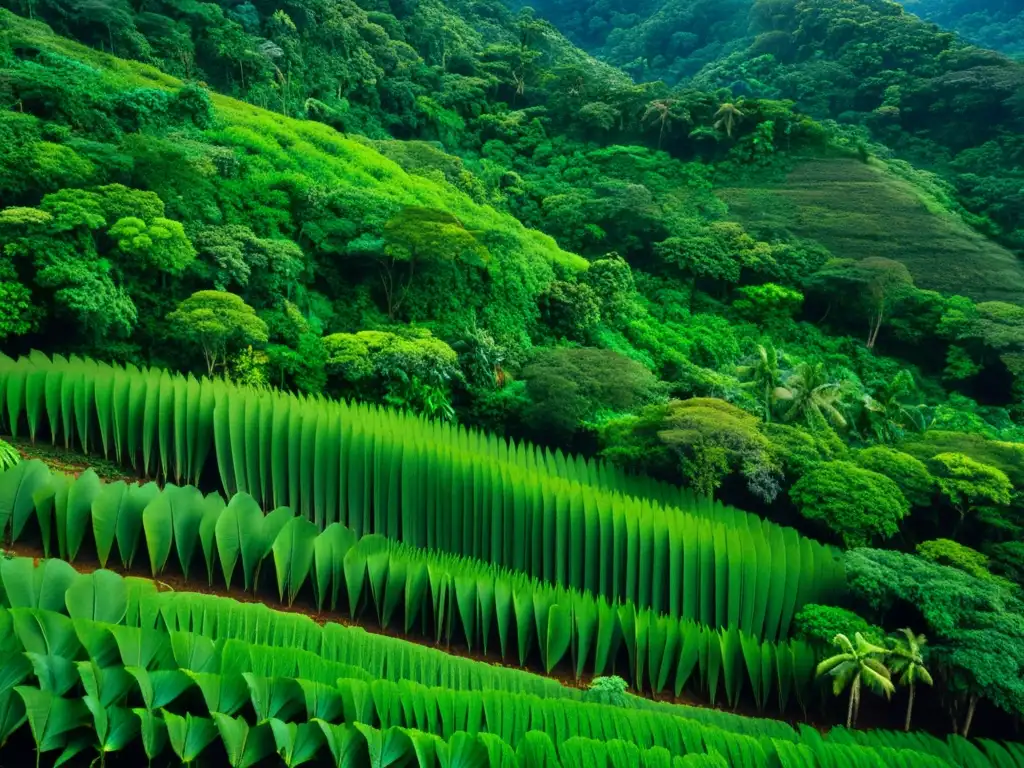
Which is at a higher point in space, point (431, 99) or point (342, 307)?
point (431, 99)

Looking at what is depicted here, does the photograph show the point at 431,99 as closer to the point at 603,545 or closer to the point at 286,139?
the point at 286,139

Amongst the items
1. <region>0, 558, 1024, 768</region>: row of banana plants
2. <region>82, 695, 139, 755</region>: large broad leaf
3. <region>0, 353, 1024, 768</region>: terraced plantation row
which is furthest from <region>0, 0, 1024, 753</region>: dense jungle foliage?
<region>82, 695, 139, 755</region>: large broad leaf

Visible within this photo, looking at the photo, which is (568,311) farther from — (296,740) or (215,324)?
(296,740)

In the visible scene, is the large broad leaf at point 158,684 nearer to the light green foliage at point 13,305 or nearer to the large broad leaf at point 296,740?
the large broad leaf at point 296,740

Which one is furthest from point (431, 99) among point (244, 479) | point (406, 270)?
point (244, 479)

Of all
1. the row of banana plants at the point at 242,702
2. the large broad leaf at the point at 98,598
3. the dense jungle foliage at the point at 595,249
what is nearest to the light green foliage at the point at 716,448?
the dense jungle foliage at the point at 595,249

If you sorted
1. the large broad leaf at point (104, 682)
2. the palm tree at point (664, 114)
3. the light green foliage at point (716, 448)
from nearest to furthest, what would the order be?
the large broad leaf at point (104, 682)
the light green foliage at point (716, 448)
the palm tree at point (664, 114)
